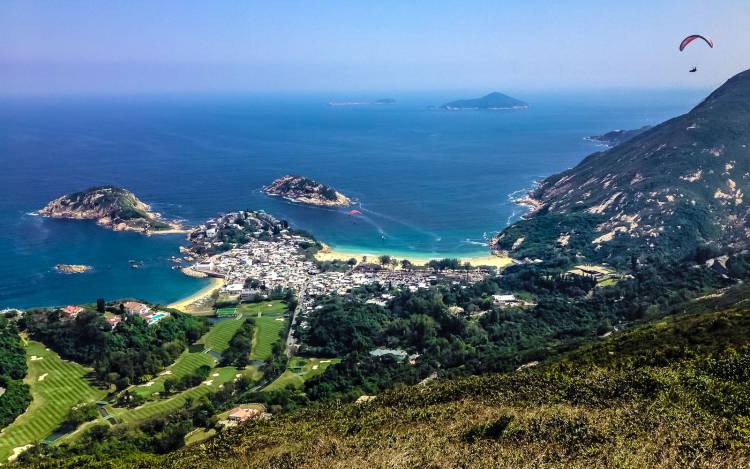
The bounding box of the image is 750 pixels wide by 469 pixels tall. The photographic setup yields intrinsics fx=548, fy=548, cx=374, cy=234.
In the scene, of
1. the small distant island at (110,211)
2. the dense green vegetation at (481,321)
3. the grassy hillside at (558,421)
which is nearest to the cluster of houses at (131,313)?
the dense green vegetation at (481,321)

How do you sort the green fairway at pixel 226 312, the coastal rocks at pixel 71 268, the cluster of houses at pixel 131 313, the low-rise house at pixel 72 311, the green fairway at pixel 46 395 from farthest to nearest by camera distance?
the coastal rocks at pixel 71 268
the green fairway at pixel 226 312
the low-rise house at pixel 72 311
the cluster of houses at pixel 131 313
the green fairway at pixel 46 395

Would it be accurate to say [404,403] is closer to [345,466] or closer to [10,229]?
[345,466]

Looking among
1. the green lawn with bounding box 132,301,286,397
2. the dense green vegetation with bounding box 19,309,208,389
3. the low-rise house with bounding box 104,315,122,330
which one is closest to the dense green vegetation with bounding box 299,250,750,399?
the green lawn with bounding box 132,301,286,397

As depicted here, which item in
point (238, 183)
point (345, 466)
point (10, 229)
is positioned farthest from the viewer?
point (238, 183)

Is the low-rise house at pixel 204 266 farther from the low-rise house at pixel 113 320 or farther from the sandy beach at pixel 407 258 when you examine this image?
the low-rise house at pixel 113 320

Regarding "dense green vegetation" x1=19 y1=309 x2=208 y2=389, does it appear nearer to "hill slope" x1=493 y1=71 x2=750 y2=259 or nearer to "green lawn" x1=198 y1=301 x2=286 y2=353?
"green lawn" x1=198 y1=301 x2=286 y2=353

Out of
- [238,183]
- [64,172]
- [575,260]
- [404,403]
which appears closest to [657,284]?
[575,260]

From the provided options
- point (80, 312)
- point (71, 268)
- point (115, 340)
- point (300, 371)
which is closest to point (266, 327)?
point (300, 371)
